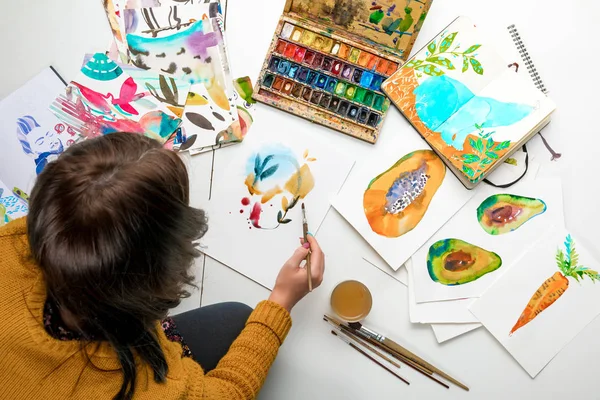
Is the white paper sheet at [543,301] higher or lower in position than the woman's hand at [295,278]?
higher

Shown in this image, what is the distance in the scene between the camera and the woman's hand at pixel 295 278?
38.6 inches

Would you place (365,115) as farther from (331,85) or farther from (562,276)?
(562,276)

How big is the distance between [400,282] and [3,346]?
0.76 m

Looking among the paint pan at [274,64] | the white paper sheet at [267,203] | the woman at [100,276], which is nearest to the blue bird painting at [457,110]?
the white paper sheet at [267,203]

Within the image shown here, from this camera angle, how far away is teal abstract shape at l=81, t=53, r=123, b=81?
3.56 feet

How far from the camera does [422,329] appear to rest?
1065 millimetres

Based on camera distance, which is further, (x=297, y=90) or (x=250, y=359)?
(x=297, y=90)

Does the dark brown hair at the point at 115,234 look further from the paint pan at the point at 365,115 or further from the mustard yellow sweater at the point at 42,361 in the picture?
the paint pan at the point at 365,115

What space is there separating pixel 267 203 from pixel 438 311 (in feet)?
1.48

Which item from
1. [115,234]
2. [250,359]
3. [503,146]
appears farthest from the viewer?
[503,146]

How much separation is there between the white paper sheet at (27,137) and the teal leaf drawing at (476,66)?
912 millimetres

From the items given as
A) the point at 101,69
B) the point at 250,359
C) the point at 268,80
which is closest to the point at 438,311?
the point at 250,359

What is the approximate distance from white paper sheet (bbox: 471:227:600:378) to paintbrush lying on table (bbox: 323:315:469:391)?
15 cm

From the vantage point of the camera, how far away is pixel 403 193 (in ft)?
3.47
